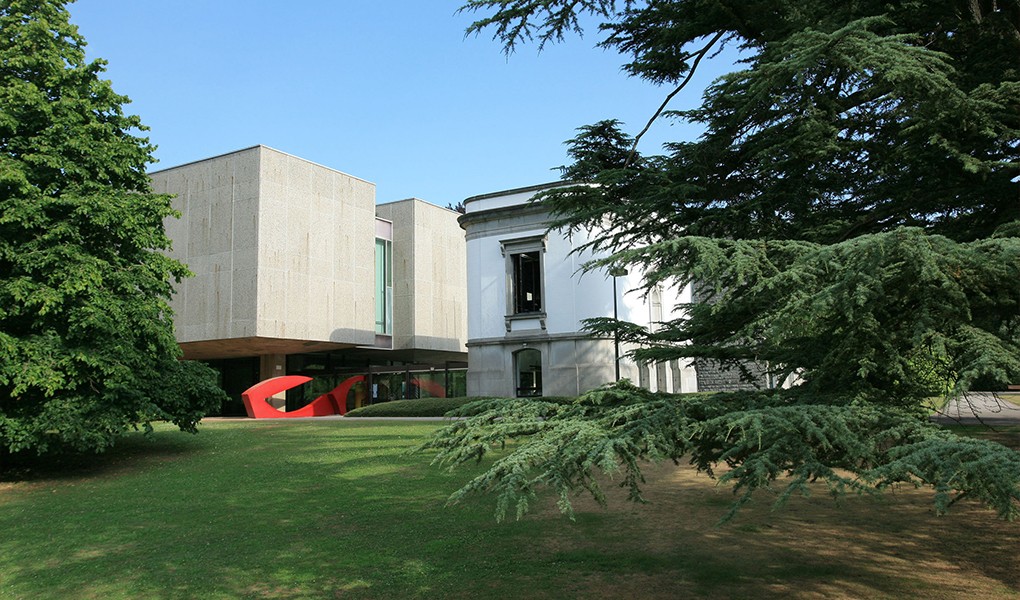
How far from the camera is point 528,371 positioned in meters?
31.0

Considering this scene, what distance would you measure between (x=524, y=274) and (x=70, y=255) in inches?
791

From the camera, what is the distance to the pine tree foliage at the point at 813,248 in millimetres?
4305

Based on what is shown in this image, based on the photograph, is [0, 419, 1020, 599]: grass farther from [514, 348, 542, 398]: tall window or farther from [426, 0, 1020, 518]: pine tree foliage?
[514, 348, 542, 398]: tall window

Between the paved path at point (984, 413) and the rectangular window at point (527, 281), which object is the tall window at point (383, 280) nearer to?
the rectangular window at point (527, 281)

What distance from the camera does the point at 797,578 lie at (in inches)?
273

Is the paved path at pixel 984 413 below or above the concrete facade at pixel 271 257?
below

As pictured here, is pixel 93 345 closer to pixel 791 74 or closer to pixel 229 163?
pixel 791 74

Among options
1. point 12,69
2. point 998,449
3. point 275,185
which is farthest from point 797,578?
point 275,185

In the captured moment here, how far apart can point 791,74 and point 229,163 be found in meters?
32.2

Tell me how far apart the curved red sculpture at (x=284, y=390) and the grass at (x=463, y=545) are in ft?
64.5

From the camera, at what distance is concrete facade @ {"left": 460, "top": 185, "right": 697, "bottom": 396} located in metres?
29.5

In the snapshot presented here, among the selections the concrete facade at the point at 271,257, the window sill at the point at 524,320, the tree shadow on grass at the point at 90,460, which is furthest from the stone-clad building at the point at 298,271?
the tree shadow on grass at the point at 90,460

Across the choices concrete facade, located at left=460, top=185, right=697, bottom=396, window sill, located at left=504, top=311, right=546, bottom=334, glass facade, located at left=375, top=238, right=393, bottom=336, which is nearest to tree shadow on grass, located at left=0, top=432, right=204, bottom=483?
concrete facade, located at left=460, top=185, right=697, bottom=396

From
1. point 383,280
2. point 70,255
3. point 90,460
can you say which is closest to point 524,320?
point 383,280
